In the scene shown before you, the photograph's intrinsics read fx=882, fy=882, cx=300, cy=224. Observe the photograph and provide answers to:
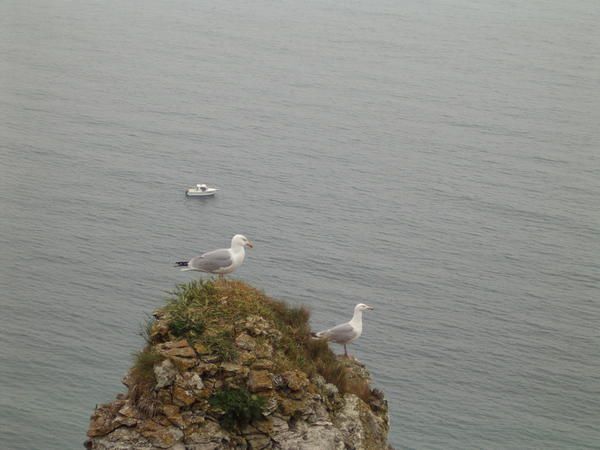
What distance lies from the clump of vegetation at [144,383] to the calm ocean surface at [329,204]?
3991 centimetres

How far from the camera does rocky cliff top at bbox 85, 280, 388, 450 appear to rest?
835 inches

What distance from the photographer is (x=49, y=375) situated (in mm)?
70125

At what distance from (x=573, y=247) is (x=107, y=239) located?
2200 inches

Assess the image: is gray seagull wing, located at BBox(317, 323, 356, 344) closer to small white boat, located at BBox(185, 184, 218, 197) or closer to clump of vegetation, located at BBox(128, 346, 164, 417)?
clump of vegetation, located at BBox(128, 346, 164, 417)

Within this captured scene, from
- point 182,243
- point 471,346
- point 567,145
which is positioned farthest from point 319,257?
point 567,145

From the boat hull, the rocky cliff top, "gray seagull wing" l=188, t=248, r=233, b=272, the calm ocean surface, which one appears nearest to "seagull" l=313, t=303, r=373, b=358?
"gray seagull wing" l=188, t=248, r=233, b=272

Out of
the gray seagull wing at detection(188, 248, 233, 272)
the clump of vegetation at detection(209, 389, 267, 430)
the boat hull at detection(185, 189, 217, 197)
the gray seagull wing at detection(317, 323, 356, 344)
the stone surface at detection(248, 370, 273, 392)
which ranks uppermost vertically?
the gray seagull wing at detection(188, 248, 233, 272)

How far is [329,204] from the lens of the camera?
11575 centimetres

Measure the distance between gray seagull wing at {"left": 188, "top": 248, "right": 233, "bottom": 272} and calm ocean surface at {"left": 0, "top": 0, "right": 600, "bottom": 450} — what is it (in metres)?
36.4

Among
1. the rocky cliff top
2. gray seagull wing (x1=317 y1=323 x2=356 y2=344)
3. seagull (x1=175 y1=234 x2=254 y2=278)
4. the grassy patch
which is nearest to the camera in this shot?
the rocky cliff top

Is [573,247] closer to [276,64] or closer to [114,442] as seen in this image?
[276,64]

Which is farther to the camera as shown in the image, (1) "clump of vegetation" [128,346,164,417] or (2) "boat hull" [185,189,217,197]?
(2) "boat hull" [185,189,217,197]

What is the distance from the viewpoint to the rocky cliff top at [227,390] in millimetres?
21203

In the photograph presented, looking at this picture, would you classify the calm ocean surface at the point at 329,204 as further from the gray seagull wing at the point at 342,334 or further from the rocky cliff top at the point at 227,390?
the rocky cliff top at the point at 227,390
